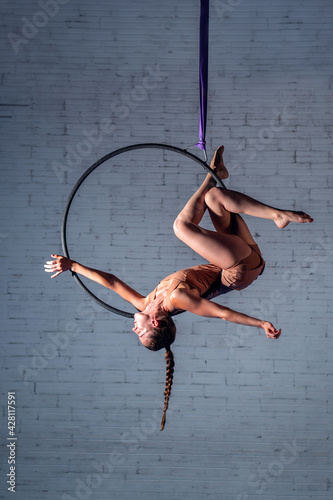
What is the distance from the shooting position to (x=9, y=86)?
5.38m

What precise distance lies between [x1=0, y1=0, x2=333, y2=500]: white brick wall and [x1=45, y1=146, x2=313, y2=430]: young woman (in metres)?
1.72

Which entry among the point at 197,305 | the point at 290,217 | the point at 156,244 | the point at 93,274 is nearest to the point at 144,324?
the point at 197,305

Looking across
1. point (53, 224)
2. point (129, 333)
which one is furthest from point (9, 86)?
point (129, 333)

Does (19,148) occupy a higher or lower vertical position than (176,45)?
lower

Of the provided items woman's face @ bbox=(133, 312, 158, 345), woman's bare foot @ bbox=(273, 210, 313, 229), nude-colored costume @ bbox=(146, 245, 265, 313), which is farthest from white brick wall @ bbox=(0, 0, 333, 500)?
woman's bare foot @ bbox=(273, 210, 313, 229)

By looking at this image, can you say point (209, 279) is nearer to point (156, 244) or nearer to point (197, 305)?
point (197, 305)

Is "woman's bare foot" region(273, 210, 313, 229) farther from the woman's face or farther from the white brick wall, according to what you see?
the white brick wall

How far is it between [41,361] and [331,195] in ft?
9.92

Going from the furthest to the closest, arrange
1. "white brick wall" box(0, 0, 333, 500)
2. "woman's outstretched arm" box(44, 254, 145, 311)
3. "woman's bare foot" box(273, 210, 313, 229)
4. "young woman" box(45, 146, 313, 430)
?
"white brick wall" box(0, 0, 333, 500) < "woman's outstretched arm" box(44, 254, 145, 311) < "young woman" box(45, 146, 313, 430) < "woman's bare foot" box(273, 210, 313, 229)

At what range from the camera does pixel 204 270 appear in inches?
141

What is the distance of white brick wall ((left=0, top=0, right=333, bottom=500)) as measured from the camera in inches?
204

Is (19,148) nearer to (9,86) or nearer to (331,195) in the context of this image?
(9,86)

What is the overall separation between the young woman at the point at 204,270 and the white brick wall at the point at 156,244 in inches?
67.7

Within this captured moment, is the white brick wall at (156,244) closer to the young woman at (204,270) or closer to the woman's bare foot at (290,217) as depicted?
the young woman at (204,270)
